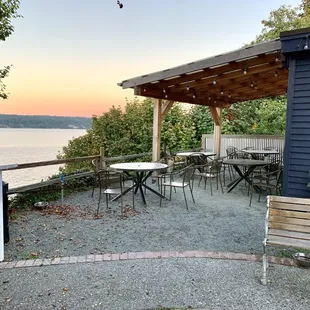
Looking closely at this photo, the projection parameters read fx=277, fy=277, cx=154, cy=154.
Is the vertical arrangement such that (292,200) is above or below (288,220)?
above

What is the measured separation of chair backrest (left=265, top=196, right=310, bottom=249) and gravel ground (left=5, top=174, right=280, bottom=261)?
0.77m

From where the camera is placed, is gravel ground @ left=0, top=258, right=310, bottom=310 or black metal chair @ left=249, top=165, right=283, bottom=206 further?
black metal chair @ left=249, top=165, right=283, bottom=206

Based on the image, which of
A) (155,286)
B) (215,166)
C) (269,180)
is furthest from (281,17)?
(155,286)

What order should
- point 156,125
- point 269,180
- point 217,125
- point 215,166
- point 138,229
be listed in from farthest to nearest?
1. point 217,125
2. point 156,125
3. point 215,166
4. point 269,180
5. point 138,229

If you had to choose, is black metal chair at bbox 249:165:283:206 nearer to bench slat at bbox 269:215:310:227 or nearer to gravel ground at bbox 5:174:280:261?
gravel ground at bbox 5:174:280:261

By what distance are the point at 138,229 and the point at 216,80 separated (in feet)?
13.9

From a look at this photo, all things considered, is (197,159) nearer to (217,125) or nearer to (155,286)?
(217,125)

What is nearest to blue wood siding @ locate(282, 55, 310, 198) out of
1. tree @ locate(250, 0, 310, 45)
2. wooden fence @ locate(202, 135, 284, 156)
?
wooden fence @ locate(202, 135, 284, 156)

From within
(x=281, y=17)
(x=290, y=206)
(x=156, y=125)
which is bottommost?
(x=290, y=206)

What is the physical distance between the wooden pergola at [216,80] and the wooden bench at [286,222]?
2.92 m

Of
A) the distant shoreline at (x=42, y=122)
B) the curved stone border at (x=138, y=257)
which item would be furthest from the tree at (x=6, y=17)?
the distant shoreline at (x=42, y=122)

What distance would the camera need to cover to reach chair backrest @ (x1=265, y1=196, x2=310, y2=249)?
2.44 m

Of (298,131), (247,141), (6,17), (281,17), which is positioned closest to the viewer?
(298,131)

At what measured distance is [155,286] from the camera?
236cm
